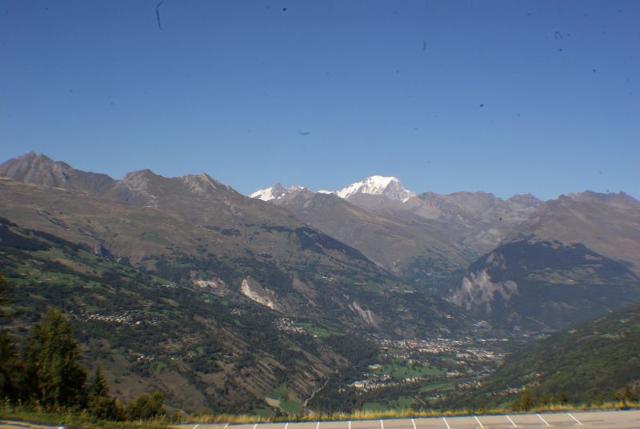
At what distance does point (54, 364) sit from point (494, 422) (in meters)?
39.1

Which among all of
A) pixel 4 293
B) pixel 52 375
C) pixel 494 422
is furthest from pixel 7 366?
pixel 494 422

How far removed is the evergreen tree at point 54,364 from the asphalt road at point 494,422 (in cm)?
1566

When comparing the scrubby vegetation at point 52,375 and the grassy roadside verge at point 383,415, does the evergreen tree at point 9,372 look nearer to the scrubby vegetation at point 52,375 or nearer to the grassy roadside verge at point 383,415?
the scrubby vegetation at point 52,375

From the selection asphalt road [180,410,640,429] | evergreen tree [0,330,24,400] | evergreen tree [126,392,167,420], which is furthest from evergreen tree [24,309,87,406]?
asphalt road [180,410,640,429]

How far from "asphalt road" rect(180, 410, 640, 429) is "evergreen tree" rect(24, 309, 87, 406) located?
1566 centimetres

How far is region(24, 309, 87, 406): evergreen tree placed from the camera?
170ft

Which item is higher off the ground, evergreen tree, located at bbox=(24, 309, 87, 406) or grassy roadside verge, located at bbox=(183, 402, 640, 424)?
evergreen tree, located at bbox=(24, 309, 87, 406)

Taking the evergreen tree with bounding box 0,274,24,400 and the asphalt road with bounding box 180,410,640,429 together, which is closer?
the asphalt road with bounding box 180,410,640,429

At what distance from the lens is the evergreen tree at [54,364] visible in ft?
170

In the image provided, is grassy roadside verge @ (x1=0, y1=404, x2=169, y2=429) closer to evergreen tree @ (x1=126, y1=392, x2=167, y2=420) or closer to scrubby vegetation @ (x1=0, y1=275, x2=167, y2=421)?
scrubby vegetation @ (x1=0, y1=275, x2=167, y2=421)

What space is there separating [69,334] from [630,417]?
165 feet

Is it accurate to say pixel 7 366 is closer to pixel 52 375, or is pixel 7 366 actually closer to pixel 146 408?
pixel 52 375

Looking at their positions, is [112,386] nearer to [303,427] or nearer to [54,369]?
[54,369]

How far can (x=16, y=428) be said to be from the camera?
31.3 metres
